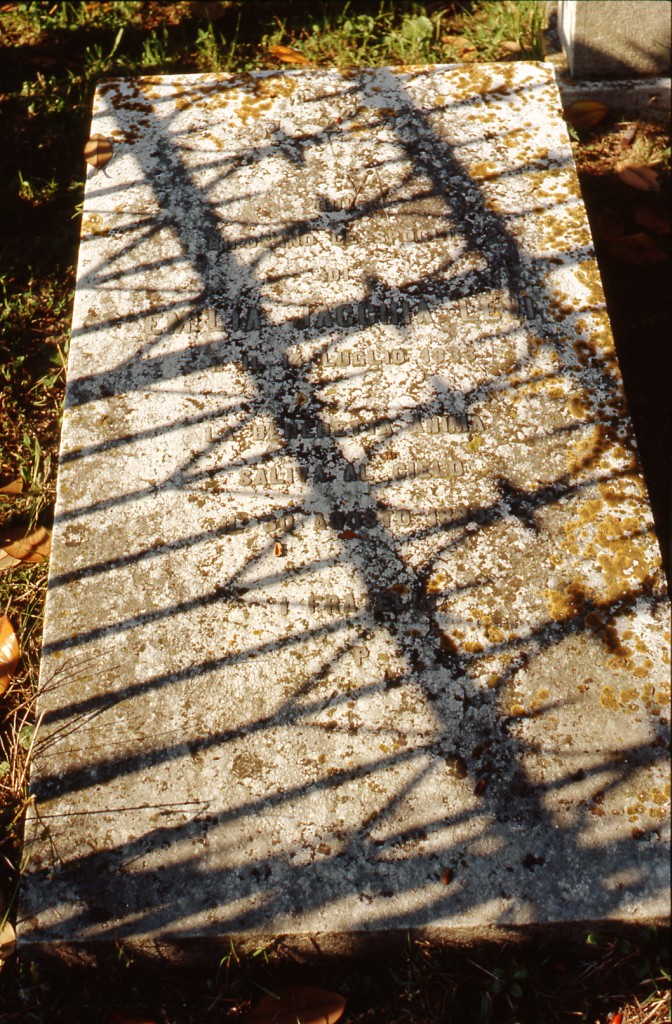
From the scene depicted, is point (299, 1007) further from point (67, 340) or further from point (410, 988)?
point (67, 340)

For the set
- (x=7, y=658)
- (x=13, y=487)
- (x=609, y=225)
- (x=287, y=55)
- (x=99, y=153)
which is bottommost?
(x=7, y=658)

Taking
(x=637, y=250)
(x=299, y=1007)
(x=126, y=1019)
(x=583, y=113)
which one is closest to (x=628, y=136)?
(x=583, y=113)

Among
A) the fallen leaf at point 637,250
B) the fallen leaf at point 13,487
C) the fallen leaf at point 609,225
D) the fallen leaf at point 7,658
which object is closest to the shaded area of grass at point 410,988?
the fallen leaf at point 7,658

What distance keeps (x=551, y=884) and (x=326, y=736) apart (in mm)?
650

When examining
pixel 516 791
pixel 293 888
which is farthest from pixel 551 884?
pixel 293 888

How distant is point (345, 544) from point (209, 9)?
11.2 ft

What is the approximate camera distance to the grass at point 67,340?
6.66ft

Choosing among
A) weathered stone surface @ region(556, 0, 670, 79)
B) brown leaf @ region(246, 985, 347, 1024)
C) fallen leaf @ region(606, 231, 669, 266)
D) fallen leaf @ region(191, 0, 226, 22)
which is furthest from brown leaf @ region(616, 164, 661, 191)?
brown leaf @ region(246, 985, 347, 1024)

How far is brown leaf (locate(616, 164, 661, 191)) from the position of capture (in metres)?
3.54

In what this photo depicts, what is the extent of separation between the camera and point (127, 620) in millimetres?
2158

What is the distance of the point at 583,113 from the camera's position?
3.69 metres

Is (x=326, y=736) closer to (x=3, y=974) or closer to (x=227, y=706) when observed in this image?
(x=227, y=706)

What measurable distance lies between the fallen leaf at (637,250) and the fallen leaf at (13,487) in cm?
268

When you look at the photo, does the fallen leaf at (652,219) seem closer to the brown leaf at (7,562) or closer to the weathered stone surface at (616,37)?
the weathered stone surface at (616,37)
